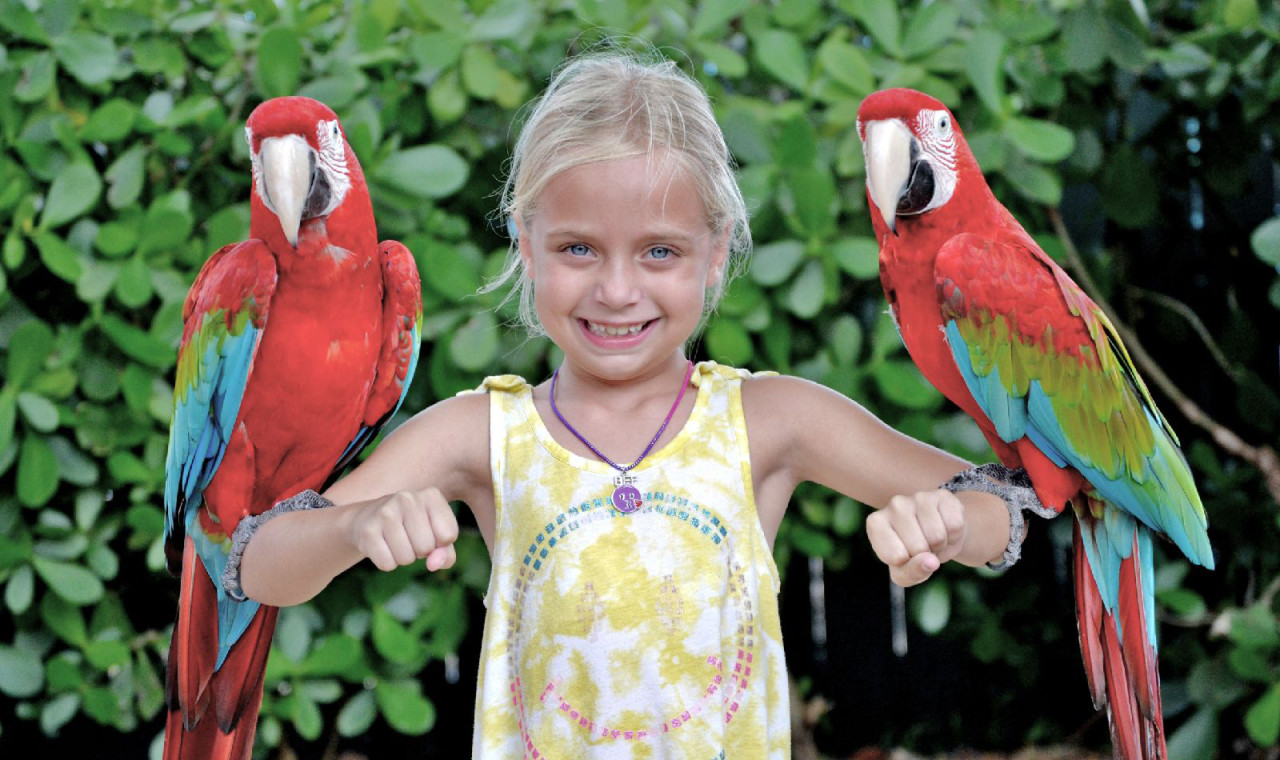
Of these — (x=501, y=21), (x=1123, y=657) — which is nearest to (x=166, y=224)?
(x=501, y=21)

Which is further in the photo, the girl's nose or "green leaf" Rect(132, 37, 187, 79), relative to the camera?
"green leaf" Rect(132, 37, 187, 79)

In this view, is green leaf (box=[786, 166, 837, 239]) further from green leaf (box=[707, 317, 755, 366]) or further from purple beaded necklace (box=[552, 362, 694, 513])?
purple beaded necklace (box=[552, 362, 694, 513])

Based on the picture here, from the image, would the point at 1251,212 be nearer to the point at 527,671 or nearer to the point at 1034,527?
the point at 1034,527

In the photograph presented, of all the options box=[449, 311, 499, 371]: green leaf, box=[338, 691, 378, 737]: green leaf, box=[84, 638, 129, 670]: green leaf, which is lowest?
box=[338, 691, 378, 737]: green leaf

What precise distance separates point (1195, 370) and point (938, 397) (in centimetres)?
59

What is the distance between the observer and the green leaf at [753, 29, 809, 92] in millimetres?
1391

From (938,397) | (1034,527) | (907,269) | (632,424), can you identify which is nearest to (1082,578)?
(907,269)

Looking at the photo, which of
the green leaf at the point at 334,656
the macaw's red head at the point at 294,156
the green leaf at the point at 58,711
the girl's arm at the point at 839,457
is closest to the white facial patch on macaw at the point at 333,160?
the macaw's red head at the point at 294,156

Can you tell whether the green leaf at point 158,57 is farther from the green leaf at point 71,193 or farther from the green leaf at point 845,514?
the green leaf at point 845,514

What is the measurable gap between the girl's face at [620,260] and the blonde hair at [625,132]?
0.04 ft

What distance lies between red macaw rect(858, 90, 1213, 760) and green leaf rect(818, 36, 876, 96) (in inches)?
19.7

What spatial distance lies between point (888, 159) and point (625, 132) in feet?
0.70

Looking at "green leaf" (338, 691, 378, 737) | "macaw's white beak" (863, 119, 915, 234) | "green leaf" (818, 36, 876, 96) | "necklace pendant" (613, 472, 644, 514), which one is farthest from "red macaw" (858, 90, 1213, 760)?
"green leaf" (338, 691, 378, 737)

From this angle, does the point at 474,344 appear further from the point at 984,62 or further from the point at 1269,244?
the point at 1269,244
